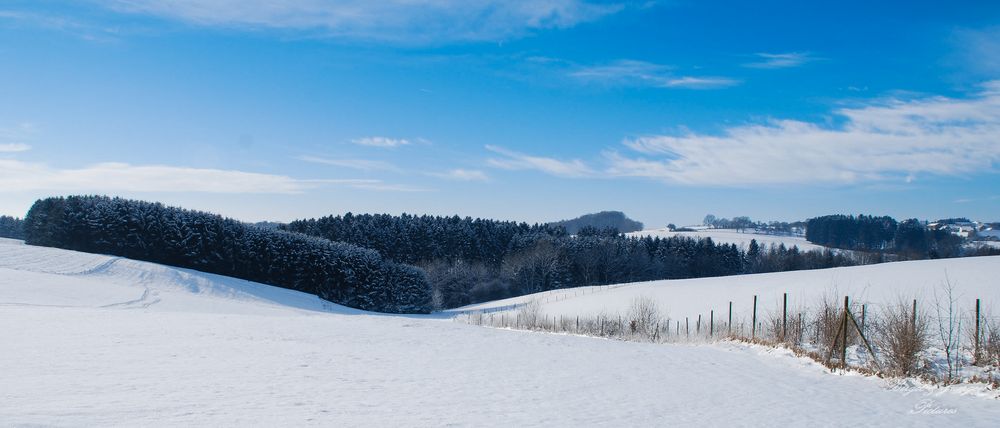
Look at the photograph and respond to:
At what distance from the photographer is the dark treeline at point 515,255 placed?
85312mm

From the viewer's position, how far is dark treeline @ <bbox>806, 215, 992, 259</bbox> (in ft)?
450

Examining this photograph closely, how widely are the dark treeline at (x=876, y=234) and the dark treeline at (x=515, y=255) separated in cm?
3704

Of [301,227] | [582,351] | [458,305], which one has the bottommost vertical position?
[458,305]

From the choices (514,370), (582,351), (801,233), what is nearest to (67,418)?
(514,370)

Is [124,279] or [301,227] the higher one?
[301,227]

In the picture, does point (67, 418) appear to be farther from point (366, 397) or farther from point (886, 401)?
point (886, 401)

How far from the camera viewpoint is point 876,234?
14400cm

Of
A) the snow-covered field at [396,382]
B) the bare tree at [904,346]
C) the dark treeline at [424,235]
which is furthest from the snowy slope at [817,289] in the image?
the dark treeline at [424,235]

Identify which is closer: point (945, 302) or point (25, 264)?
point (945, 302)

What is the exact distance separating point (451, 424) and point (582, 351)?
9.85 meters

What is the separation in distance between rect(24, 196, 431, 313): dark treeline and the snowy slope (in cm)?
1686

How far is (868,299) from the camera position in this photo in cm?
3609

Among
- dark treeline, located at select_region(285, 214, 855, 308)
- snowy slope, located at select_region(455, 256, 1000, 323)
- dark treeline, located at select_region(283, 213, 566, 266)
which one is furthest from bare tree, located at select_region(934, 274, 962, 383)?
dark treeline, located at select_region(283, 213, 566, 266)

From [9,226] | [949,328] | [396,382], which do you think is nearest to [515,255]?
[949,328]
